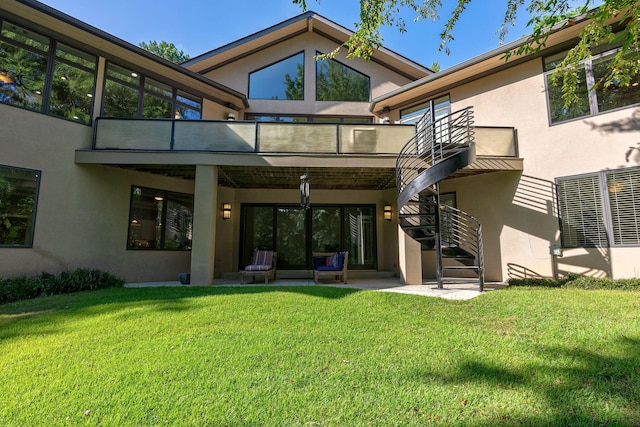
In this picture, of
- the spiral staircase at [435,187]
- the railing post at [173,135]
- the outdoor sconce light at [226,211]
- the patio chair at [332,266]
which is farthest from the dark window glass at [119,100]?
the spiral staircase at [435,187]

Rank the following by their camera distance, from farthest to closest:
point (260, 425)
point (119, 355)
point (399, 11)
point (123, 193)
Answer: point (123, 193) < point (399, 11) < point (119, 355) < point (260, 425)

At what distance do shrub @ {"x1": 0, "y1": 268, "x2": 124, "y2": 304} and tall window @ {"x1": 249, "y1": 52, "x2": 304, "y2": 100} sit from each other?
7.76 m

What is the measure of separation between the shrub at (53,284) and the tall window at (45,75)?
3.81 m

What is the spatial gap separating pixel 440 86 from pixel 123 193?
9755 millimetres

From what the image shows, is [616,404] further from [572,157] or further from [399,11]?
[399,11]

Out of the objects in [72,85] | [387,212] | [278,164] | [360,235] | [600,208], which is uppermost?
[72,85]

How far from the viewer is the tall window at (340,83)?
12.3 meters

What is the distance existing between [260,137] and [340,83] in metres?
5.40

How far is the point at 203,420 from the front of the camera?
2369 millimetres

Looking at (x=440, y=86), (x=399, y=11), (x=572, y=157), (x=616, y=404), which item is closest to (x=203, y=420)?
(x=616, y=404)

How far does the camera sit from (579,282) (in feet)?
23.4

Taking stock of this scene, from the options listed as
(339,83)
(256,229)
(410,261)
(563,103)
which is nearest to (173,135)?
(256,229)

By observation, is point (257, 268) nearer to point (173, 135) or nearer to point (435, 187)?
point (173, 135)

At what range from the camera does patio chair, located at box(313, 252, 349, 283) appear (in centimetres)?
927
